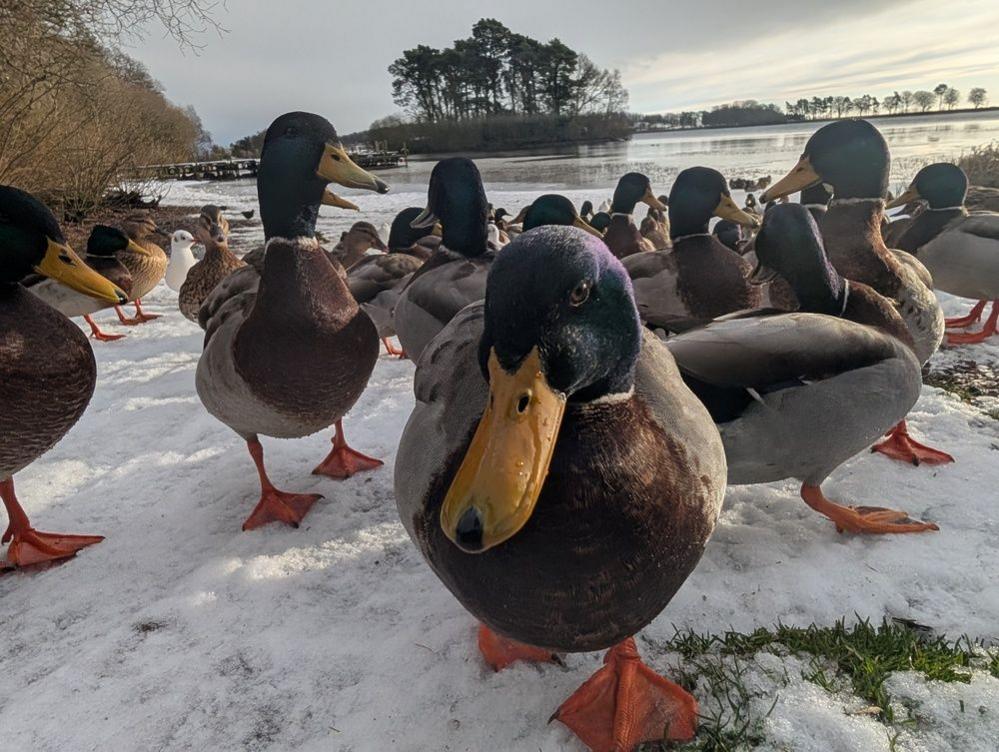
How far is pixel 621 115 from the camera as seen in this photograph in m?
69.5

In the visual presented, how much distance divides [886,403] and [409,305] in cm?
280

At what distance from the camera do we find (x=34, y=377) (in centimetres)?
251

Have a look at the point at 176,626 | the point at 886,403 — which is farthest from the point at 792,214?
the point at 176,626

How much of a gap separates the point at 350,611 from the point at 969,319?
19.4 feet

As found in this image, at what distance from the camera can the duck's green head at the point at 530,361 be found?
113cm

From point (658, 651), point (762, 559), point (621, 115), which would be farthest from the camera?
point (621, 115)

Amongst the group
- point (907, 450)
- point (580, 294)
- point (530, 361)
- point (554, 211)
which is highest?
point (580, 294)

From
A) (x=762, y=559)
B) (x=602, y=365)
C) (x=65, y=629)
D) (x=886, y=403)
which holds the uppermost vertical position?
(x=602, y=365)

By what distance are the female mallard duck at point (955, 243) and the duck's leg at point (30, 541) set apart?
6.05 metres

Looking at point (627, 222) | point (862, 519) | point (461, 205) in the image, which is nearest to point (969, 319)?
point (627, 222)

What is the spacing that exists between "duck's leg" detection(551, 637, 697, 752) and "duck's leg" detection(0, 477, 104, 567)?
2305mm

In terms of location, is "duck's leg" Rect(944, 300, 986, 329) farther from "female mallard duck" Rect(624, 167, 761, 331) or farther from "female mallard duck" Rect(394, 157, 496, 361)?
"female mallard duck" Rect(394, 157, 496, 361)

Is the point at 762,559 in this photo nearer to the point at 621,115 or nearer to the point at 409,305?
the point at 409,305

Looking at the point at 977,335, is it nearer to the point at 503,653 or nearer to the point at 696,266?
the point at 696,266
